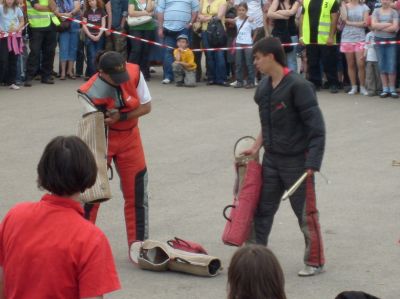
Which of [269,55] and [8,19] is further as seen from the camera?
[8,19]

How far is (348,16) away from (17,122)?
550 centimetres

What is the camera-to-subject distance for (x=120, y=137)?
8.07 metres

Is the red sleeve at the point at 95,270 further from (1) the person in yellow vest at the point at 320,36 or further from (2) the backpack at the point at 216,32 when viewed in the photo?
(2) the backpack at the point at 216,32

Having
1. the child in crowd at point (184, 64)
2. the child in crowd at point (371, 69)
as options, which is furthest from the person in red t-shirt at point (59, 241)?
Answer: the child in crowd at point (184, 64)

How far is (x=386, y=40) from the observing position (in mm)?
15859

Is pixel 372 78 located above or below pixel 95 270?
below

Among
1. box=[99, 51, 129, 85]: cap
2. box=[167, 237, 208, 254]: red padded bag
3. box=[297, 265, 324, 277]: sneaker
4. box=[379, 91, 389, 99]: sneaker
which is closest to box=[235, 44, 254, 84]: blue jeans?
box=[379, 91, 389, 99]: sneaker

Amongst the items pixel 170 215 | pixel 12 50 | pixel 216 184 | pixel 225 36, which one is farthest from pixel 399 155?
pixel 12 50

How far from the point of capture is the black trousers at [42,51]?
57.7 feet

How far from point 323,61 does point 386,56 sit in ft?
3.96

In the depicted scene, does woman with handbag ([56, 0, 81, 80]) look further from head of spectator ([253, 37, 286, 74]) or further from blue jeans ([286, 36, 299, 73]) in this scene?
head of spectator ([253, 37, 286, 74])

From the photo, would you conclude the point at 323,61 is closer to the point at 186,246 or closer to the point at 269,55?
the point at 186,246

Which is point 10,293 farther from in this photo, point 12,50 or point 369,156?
point 12,50

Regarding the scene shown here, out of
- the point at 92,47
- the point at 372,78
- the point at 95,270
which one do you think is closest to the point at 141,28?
the point at 92,47
